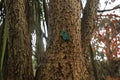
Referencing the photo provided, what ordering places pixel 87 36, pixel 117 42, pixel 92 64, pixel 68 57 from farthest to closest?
1. pixel 117 42
2. pixel 92 64
3. pixel 87 36
4. pixel 68 57

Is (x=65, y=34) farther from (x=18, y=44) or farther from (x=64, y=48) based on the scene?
(x=18, y=44)

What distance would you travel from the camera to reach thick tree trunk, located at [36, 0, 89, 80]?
196 centimetres

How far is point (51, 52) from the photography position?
2.04m

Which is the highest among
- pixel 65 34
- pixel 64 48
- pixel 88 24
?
pixel 88 24

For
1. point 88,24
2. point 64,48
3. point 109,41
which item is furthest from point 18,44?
point 109,41

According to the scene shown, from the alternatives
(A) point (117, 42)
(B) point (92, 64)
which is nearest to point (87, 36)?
(B) point (92, 64)

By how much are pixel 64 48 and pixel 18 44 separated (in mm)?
389

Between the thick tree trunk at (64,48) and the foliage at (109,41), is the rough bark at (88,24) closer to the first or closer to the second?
the thick tree trunk at (64,48)

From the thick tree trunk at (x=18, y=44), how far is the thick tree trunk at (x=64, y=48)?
5.0 inches

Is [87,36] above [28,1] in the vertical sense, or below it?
below

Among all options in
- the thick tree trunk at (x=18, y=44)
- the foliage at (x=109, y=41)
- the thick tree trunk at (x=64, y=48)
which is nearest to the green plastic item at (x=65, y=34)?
the thick tree trunk at (x=64, y=48)

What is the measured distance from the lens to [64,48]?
6.62 feet

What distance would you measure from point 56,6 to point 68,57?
1.40 ft

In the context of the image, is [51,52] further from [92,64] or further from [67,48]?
[92,64]
